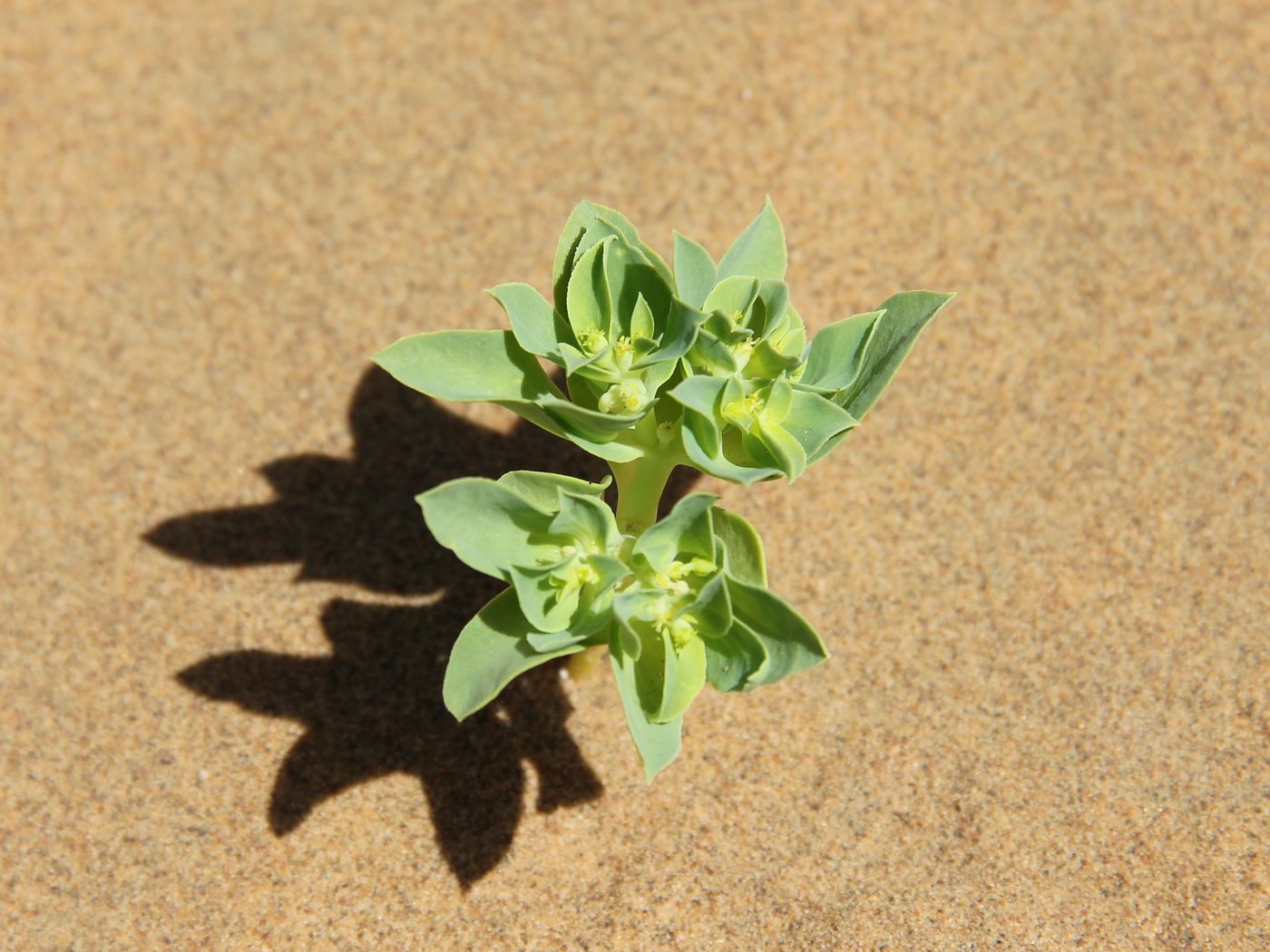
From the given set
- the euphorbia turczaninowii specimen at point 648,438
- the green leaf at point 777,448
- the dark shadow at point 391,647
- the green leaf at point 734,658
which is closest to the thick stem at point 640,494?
the euphorbia turczaninowii specimen at point 648,438

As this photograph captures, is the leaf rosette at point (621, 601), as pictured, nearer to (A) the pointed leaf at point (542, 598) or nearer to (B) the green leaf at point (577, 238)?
(A) the pointed leaf at point (542, 598)

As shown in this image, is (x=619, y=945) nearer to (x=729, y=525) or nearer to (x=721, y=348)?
(x=729, y=525)

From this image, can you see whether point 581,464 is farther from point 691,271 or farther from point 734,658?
point 734,658

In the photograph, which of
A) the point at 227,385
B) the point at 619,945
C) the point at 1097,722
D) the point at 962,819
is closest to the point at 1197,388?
the point at 1097,722

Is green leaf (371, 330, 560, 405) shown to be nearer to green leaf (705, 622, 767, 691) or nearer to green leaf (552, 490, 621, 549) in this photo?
green leaf (552, 490, 621, 549)

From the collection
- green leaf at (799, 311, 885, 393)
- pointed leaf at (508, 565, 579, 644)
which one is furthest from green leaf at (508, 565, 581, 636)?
green leaf at (799, 311, 885, 393)

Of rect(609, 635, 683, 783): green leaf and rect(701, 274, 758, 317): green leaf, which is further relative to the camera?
rect(701, 274, 758, 317): green leaf
